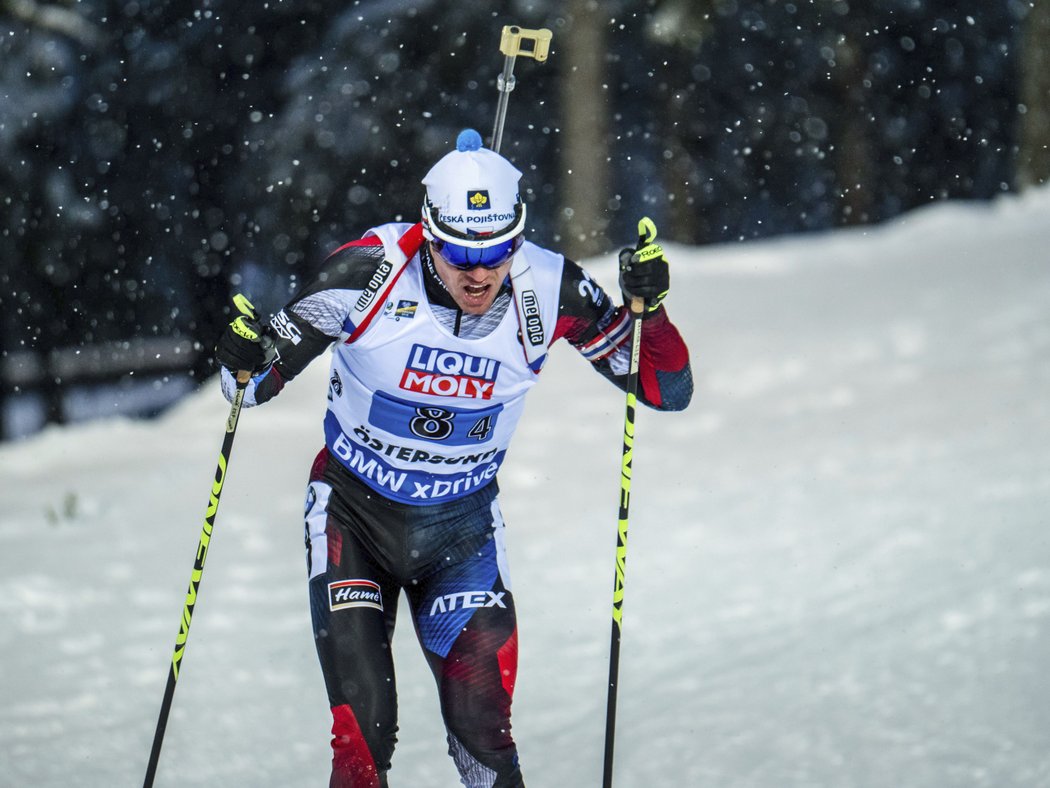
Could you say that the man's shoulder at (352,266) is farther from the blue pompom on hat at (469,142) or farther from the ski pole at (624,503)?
the ski pole at (624,503)

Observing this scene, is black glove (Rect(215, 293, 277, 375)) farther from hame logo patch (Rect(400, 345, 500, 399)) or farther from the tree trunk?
the tree trunk

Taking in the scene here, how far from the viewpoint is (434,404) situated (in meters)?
3.72

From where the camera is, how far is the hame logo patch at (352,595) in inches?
143

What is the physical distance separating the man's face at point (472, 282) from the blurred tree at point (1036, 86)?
10910 mm

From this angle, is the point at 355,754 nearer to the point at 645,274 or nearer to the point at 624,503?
the point at 624,503

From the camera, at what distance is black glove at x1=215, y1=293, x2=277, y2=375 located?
11.8 feet

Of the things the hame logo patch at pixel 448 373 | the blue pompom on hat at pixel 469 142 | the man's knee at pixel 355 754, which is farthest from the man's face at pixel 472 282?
the man's knee at pixel 355 754

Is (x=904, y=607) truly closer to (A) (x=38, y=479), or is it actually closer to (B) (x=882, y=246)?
(A) (x=38, y=479)

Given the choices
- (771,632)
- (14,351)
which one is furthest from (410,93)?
(771,632)

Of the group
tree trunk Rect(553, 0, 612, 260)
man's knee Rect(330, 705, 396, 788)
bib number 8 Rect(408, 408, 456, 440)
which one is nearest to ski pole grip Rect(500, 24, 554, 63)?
bib number 8 Rect(408, 408, 456, 440)

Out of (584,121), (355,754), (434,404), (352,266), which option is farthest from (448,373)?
(584,121)

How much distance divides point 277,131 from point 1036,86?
27.4 feet

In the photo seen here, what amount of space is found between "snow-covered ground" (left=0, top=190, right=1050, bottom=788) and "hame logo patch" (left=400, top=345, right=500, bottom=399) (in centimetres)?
Result: 220

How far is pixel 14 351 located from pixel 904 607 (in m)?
11.2
